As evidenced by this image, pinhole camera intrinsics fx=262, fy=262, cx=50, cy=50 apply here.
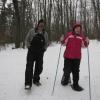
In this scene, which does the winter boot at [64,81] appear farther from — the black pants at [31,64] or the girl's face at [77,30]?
the girl's face at [77,30]

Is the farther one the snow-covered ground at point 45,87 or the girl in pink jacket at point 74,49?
the girl in pink jacket at point 74,49

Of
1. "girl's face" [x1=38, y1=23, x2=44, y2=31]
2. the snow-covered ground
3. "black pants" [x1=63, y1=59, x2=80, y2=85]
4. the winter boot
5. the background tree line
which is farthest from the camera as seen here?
the background tree line

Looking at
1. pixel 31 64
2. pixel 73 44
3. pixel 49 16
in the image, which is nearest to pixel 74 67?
pixel 73 44

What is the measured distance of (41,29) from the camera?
7.29 metres

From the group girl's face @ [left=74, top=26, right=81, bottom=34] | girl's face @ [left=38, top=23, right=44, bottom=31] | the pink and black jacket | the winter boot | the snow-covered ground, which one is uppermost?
girl's face @ [left=38, top=23, right=44, bottom=31]

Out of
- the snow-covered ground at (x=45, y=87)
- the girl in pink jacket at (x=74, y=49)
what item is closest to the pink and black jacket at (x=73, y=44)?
the girl in pink jacket at (x=74, y=49)

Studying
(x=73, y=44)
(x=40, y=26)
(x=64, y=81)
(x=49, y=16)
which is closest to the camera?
(x=40, y=26)

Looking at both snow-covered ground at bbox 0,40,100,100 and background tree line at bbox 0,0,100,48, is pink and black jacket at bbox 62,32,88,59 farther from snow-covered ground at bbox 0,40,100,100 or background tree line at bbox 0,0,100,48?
background tree line at bbox 0,0,100,48

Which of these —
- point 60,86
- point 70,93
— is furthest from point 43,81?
point 70,93

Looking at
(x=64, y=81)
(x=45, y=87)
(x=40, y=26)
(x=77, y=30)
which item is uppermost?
(x=40, y=26)

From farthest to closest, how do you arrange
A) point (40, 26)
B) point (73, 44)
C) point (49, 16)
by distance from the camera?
point (49, 16), point (73, 44), point (40, 26)

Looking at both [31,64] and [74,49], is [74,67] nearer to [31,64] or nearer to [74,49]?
[74,49]

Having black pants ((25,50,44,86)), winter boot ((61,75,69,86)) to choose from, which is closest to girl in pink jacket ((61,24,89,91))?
winter boot ((61,75,69,86))

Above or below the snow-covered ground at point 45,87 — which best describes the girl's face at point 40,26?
above
